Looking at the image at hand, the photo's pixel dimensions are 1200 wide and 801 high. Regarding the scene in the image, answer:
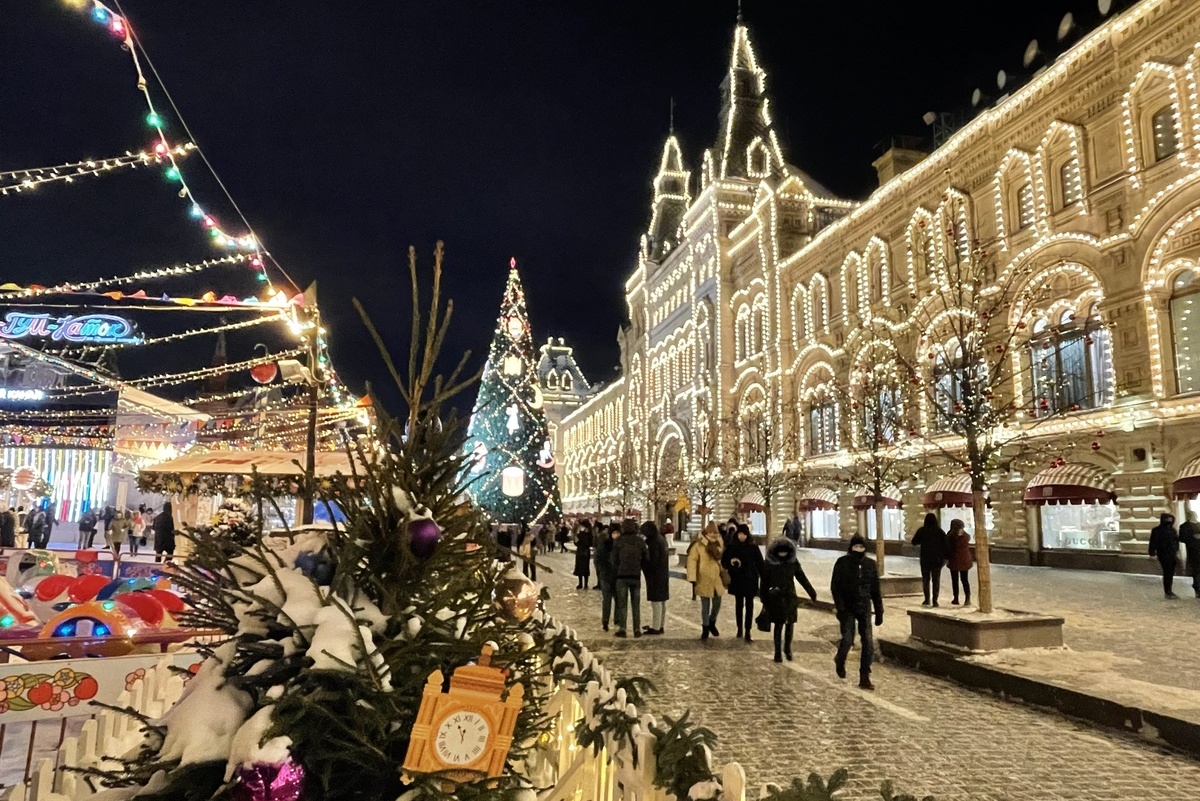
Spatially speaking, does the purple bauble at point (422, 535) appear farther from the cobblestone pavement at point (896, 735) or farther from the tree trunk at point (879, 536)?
the tree trunk at point (879, 536)

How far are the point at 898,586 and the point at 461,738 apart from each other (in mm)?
15464

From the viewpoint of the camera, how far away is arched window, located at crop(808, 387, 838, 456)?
34281 mm

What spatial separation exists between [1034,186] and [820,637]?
18.4m

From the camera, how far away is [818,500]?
111ft

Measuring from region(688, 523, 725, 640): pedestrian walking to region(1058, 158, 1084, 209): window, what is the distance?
1738cm

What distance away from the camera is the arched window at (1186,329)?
19.3 metres

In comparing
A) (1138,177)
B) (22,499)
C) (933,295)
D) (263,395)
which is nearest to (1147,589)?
(1138,177)

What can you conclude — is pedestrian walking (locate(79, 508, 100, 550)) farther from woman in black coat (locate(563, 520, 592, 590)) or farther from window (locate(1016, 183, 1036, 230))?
window (locate(1016, 183, 1036, 230))

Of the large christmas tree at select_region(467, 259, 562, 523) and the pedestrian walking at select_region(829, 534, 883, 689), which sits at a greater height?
the large christmas tree at select_region(467, 259, 562, 523)

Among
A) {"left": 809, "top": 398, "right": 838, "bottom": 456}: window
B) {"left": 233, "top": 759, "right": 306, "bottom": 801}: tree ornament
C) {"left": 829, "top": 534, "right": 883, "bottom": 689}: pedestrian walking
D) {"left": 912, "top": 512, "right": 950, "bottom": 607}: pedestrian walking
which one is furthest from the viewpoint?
{"left": 809, "top": 398, "right": 838, "bottom": 456}: window

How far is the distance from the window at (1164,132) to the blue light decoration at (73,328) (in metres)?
24.0

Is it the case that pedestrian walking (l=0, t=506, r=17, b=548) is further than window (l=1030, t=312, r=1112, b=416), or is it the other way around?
window (l=1030, t=312, r=1112, b=416)

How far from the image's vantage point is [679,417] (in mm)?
54250

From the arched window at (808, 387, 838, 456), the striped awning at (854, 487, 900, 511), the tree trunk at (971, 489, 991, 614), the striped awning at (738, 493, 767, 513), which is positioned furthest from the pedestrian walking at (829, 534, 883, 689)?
the striped awning at (738, 493, 767, 513)
